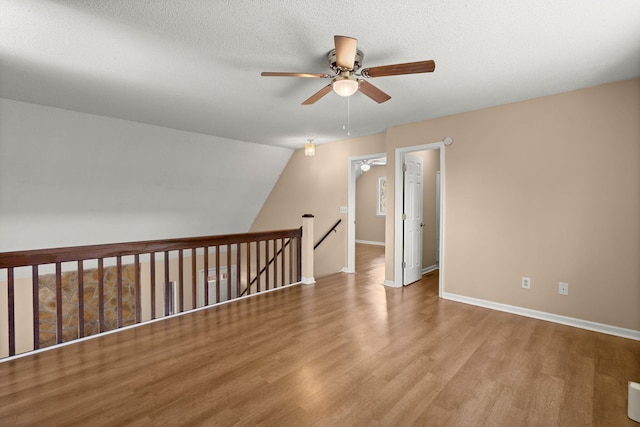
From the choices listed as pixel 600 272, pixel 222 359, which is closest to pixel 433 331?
Result: pixel 600 272

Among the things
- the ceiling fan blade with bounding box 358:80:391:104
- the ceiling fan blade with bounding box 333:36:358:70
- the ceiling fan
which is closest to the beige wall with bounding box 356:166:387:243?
the ceiling fan blade with bounding box 358:80:391:104

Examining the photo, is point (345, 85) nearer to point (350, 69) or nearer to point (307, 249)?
point (350, 69)

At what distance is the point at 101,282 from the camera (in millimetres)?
2801

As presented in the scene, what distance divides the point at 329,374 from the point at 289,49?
7.96 feet

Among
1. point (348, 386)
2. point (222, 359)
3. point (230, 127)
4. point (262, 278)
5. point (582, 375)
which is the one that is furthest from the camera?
point (262, 278)

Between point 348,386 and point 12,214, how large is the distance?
5005 mm

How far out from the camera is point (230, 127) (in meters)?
4.66

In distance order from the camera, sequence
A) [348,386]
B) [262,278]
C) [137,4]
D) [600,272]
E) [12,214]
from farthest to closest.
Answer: [262,278], [12,214], [600,272], [348,386], [137,4]

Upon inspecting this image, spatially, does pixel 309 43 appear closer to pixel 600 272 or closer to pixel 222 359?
pixel 222 359

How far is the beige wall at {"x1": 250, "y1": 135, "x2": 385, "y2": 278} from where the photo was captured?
5.54 m

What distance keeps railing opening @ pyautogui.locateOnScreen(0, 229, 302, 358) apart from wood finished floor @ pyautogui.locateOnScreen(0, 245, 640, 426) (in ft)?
1.29

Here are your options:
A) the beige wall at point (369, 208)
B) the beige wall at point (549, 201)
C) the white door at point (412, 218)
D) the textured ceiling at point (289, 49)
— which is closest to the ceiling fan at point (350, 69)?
the textured ceiling at point (289, 49)

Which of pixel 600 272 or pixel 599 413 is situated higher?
pixel 600 272

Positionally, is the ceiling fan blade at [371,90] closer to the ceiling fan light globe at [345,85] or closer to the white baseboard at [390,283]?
the ceiling fan light globe at [345,85]
